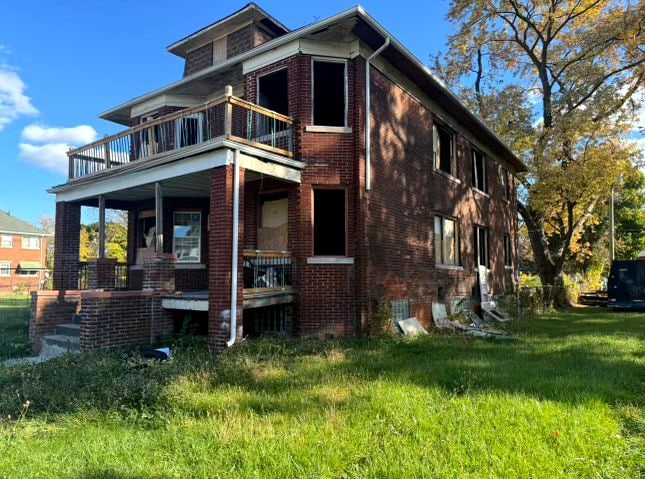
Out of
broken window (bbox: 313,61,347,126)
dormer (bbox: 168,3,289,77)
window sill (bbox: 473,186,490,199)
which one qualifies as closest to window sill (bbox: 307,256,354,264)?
broken window (bbox: 313,61,347,126)

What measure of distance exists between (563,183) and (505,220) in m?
3.03

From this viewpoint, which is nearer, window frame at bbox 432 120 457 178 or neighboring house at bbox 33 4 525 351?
neighboring house at bbox 33 4 525 351

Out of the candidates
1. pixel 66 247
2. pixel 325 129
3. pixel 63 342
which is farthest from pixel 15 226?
pixel 325 129

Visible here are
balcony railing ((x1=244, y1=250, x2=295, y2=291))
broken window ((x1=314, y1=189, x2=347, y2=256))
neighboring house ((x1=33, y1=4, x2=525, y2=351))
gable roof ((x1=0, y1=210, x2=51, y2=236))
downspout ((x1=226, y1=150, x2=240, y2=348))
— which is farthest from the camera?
gable roof ((x1=0, y1=210, x2=51, y2=236))

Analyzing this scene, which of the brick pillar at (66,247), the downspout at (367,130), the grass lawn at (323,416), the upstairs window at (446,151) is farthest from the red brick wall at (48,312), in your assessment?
the upstairs window at (446,151)

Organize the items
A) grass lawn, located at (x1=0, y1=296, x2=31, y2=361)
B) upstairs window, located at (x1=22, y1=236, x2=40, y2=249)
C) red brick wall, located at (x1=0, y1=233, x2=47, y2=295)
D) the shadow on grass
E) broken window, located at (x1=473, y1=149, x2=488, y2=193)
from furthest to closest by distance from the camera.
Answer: upstairs window, located at (x1=22, y1=236, x2=40, y2=249), red brick wall, located at (x1=0, y1=233, x2=47, y2=295), broken window, located at (x1=473, y1=149, x2=488, y2=193), grass lawn, located at (x1=0, y1=296, x2=31, y2=361), the shadow on grass

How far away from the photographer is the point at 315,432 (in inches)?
178

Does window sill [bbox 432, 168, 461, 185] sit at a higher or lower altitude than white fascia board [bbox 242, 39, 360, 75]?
lower

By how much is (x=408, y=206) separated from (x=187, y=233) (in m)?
6.61

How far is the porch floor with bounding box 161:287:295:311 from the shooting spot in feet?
30.0

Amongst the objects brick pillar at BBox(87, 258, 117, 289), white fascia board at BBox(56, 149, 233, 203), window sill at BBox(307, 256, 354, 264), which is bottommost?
brick pillar at BBox(87, 258, 117, 289)

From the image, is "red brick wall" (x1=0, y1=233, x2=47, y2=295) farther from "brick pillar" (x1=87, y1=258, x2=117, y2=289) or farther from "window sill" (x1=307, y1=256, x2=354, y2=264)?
"window sill" (x1=307, y1=256, x2=354, y2=264)

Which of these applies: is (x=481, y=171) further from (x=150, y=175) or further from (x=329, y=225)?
(x=150, y=175)

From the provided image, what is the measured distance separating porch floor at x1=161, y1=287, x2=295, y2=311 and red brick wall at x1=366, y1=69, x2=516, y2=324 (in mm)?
2008
